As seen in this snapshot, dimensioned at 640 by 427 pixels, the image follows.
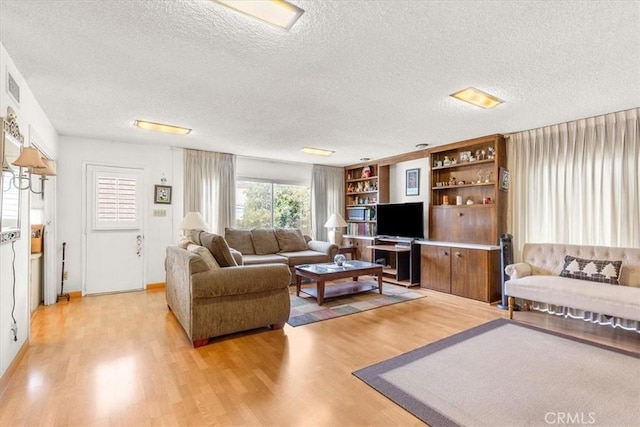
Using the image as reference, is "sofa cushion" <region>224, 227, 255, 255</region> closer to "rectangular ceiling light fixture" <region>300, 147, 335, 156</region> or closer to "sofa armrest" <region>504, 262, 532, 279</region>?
"rectangular ceiling light fixture" <region>300, 147, 335, 156</region>

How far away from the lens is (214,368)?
2527 millimetres

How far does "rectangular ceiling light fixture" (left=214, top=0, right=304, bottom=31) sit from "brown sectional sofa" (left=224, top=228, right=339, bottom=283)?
398 centimetres

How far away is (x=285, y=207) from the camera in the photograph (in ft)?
22.9

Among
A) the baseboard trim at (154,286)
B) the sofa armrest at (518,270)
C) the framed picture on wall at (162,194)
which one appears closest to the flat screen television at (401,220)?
the sofa armrest at (518,270)

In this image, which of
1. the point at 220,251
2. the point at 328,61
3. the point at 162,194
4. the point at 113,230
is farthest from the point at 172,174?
the point at 328,61

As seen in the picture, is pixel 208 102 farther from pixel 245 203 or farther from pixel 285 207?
pixel 285 207

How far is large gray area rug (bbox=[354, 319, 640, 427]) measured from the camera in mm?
1917

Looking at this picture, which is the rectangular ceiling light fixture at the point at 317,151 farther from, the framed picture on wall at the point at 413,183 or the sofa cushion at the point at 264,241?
the sofa cushion at the point at 264,241

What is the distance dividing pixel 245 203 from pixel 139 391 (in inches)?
178

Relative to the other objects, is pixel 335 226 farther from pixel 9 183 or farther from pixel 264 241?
pixel 9 183

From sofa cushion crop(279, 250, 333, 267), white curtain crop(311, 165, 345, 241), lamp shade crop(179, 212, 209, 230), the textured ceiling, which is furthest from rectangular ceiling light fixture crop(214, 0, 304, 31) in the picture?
white curtain crop(311, 165, 345, 241)

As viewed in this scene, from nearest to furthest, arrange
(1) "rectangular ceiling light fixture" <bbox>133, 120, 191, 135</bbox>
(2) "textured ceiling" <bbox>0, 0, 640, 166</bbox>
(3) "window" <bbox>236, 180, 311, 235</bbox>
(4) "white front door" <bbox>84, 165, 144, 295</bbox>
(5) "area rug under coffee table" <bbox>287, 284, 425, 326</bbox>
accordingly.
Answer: (2) "textured ceiling" <bbox>0, 0, 640, 166</bbox>
(5) "area rug under coffee table" <bbox>287, 284, 425, 326</bbox>
(1) "rectangular ceiling light fixture" <bbox>133, 120, 191, 135</bbox>
(4) "white front door" <bbox>84, 165, 144, 295</bbox>
(3) "window" <bbox>236, 180, 311, 235</bbox>

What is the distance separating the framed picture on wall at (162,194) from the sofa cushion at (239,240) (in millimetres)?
1122

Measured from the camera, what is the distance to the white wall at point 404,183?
5.82 m
